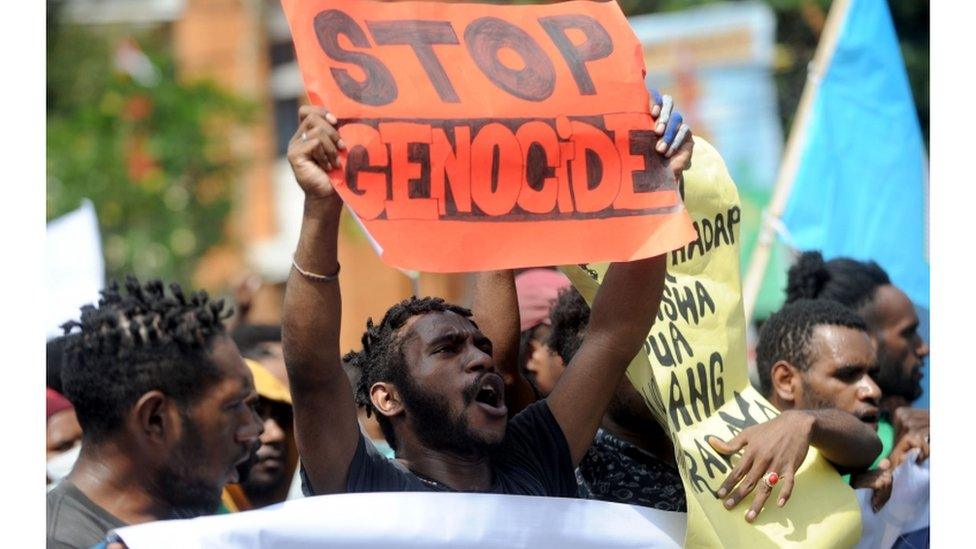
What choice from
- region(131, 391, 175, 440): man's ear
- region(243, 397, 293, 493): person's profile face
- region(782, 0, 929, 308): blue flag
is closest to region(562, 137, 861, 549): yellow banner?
region(131, 391, 175, 440): man's ear

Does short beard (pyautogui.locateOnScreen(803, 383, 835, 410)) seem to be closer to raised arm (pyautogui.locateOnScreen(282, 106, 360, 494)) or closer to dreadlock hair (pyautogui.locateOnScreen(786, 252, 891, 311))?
dreadlock hair (pyautogui.locateOnScreen(786, 252, 891, 311))

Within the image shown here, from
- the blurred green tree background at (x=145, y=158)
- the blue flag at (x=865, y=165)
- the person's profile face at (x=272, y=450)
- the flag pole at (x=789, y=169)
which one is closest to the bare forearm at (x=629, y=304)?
the person's profile face at (x=272, y=450)

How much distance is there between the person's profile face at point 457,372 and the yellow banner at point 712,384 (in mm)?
401

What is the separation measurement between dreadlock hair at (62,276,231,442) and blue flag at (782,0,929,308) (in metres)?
3.38

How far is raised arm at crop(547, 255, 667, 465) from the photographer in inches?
135

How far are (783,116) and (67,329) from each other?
943 cm

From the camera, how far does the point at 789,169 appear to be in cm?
622

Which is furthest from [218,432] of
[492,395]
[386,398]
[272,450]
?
[272,450]

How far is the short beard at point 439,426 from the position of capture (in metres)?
3.26

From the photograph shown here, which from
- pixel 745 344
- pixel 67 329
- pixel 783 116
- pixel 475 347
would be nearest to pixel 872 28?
pixel 745 344

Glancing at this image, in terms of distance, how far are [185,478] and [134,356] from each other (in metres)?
0.27

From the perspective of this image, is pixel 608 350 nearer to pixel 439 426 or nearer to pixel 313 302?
pixel 439 426

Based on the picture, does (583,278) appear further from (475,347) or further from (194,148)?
(194,148)

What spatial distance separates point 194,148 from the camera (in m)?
14.1
